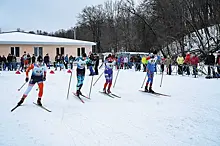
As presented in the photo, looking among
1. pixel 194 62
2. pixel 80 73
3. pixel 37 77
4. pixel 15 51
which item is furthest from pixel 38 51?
pixel 37 77

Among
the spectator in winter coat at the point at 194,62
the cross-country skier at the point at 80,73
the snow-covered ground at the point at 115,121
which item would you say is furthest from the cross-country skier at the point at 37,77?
the spectator in winter coat at the point at 194,62

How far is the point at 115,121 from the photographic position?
24.3 feet

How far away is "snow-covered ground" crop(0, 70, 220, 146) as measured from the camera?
232 inches

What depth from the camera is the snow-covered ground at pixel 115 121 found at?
589cm

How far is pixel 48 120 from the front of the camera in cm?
750

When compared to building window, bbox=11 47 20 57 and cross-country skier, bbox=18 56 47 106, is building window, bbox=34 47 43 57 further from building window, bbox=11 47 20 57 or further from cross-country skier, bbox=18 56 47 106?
cross-country skier, bbox=18 56 47 106

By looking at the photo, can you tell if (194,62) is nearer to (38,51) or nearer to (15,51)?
(38,51)

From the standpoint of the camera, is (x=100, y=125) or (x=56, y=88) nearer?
(x=100, y=125)

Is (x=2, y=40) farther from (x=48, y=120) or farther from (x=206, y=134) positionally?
(x=206, y=134)

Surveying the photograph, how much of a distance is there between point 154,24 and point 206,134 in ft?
126

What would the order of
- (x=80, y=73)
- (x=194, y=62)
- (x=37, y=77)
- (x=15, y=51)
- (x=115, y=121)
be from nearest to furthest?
(x=115, y=121)
(x=37, y=77)
(x=80, y=73)
(x=194, y=62)
(x=15, y=51)

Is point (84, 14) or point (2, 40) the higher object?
point (84, 14)

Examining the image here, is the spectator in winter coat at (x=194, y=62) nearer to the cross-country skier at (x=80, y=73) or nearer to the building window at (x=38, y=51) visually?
the cross-country skier at (x=80, y=73)

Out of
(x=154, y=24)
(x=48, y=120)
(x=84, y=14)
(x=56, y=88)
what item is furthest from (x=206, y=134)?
(x=84, y=14)
